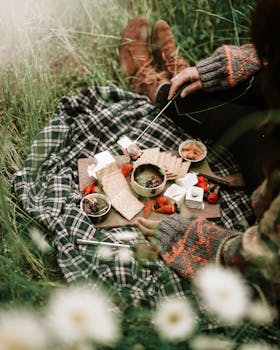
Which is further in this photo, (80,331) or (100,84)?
(100,84)

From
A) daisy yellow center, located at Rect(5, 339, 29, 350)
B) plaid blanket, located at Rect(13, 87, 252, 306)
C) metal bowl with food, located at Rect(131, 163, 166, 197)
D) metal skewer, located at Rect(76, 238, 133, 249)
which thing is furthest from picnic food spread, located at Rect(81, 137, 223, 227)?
daisy yellow center, located at Rect(5, 339, 29, 350)

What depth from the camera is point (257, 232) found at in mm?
1270

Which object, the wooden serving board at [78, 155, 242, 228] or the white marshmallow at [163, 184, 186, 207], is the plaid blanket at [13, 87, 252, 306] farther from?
the white marshmallow at [163, 184, 186, 207]

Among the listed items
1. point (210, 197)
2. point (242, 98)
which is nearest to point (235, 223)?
point (210, 197)

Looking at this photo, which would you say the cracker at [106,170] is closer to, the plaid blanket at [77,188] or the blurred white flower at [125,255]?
the plaid blanket at [77,188]

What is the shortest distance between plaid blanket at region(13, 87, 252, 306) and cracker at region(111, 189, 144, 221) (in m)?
0.07

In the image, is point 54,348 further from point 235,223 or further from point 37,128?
point 37,128

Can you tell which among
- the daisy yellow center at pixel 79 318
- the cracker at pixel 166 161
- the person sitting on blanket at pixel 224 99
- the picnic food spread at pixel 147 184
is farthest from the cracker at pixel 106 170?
the daisy yellow center at pixel 79 318

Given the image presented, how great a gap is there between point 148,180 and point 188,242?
42 centimetres

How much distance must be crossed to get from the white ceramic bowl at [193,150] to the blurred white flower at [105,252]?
632mm

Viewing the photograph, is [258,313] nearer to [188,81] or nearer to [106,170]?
[106,170]

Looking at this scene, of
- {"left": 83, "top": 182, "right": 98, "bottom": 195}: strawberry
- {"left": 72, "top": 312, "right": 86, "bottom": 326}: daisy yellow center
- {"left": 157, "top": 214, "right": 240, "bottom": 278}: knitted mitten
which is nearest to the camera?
{"left": 72, "top": 312, "right": 86, "bottom": 326}: daisy yellow center

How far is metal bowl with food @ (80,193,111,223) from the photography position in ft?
6.20

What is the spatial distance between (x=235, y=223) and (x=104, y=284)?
68 centimetres
